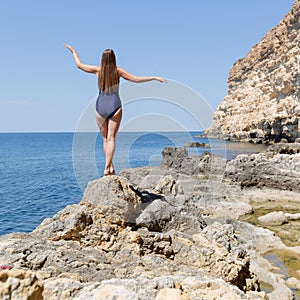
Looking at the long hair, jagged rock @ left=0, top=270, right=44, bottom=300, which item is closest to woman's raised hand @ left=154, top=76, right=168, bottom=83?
the long hair

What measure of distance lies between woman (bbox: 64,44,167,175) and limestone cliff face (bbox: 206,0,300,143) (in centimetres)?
5298

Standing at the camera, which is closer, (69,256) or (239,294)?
(239,294)

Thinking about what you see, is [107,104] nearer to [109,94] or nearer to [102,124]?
[109,94]

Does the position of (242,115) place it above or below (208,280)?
above

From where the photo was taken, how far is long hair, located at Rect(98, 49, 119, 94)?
5.50 meters

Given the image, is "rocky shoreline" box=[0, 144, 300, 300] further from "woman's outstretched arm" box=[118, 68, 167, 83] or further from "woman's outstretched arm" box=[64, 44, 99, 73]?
"woman's outstretched arm" box=[64, 44, 99, 73]

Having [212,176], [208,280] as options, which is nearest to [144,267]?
[208,280]

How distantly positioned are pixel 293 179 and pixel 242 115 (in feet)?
189

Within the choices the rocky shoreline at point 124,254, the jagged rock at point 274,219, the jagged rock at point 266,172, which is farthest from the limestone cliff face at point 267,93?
the rocky shoreline at point 124,254

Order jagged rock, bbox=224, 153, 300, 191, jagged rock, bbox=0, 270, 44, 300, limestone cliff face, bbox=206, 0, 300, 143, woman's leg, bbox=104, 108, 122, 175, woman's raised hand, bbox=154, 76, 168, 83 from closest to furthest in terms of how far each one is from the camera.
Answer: jagged rock, bbox=0, 270, 44, 300
woman's raised hand, bbox=154, 76, 168, 83
woman's leg, bbox=104, 108, 122, 175
jagged rock, bbox=224, 153, 300, 191
limestone cliff face, bbox=206, 0, 300, 143

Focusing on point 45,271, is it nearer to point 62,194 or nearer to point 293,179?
point 293,179

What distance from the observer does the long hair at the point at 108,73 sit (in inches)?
217

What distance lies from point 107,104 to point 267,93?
229 feet

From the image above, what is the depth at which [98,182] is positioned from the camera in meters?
5.65
